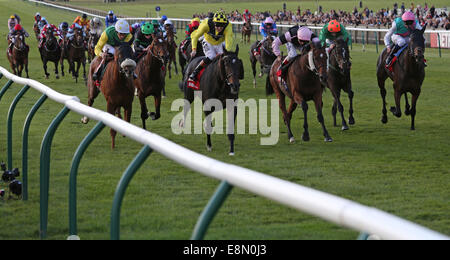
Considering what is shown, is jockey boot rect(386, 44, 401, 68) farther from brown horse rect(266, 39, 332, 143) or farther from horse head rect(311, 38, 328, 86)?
horse head rect(311, 38, 328, 86)

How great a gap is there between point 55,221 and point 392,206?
297 cm

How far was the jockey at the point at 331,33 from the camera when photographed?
12.0m

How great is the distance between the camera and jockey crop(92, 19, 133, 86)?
36.5ft

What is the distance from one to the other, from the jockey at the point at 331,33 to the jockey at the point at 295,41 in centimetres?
53

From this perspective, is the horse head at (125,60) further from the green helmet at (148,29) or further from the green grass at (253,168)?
the green helmet at (148,29)

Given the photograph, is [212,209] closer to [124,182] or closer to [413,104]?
[124,182]

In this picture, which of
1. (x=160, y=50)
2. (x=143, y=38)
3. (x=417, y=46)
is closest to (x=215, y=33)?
(x=160, y=50)

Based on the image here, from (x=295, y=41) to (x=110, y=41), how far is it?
2.79 m

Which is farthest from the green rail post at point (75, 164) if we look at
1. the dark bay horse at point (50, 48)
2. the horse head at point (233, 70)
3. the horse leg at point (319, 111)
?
the dark bay horse at point (50, 48)
